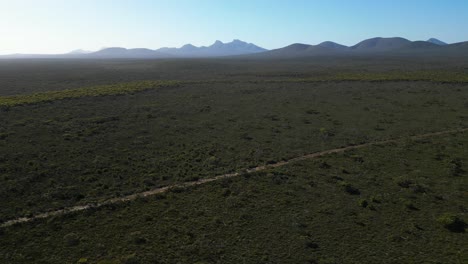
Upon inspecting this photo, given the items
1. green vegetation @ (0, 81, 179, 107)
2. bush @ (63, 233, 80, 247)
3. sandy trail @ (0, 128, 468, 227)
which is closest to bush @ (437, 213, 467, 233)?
sandy trail @ (0, 128, 468, 227)

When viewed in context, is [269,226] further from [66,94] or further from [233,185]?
[66,94]

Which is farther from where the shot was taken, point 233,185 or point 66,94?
point 66,94

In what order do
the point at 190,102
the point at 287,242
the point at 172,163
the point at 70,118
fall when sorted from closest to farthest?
the point at 287,242
the point at 172,163
the point at 70,118
the point at 190,102

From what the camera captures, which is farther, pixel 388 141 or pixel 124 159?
pixel 388 141

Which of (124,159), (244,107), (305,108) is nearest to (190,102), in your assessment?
(244,107)

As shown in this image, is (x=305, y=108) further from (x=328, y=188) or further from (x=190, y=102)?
(x=328, y=188)

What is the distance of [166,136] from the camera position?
1433 inches

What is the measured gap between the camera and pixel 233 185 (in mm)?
24250

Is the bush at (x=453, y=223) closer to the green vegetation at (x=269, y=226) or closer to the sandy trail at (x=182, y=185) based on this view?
the green vegetation at (x=269, y=226)

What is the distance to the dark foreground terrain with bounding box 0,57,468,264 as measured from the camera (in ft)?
56.0

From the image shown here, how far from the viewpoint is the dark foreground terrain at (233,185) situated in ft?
56.0

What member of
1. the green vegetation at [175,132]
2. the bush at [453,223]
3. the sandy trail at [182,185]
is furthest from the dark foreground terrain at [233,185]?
the sandy trail at [182,185]

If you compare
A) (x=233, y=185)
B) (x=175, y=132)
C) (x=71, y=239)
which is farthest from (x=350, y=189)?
(x=175, y=132)

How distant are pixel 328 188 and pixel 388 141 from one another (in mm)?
13917
